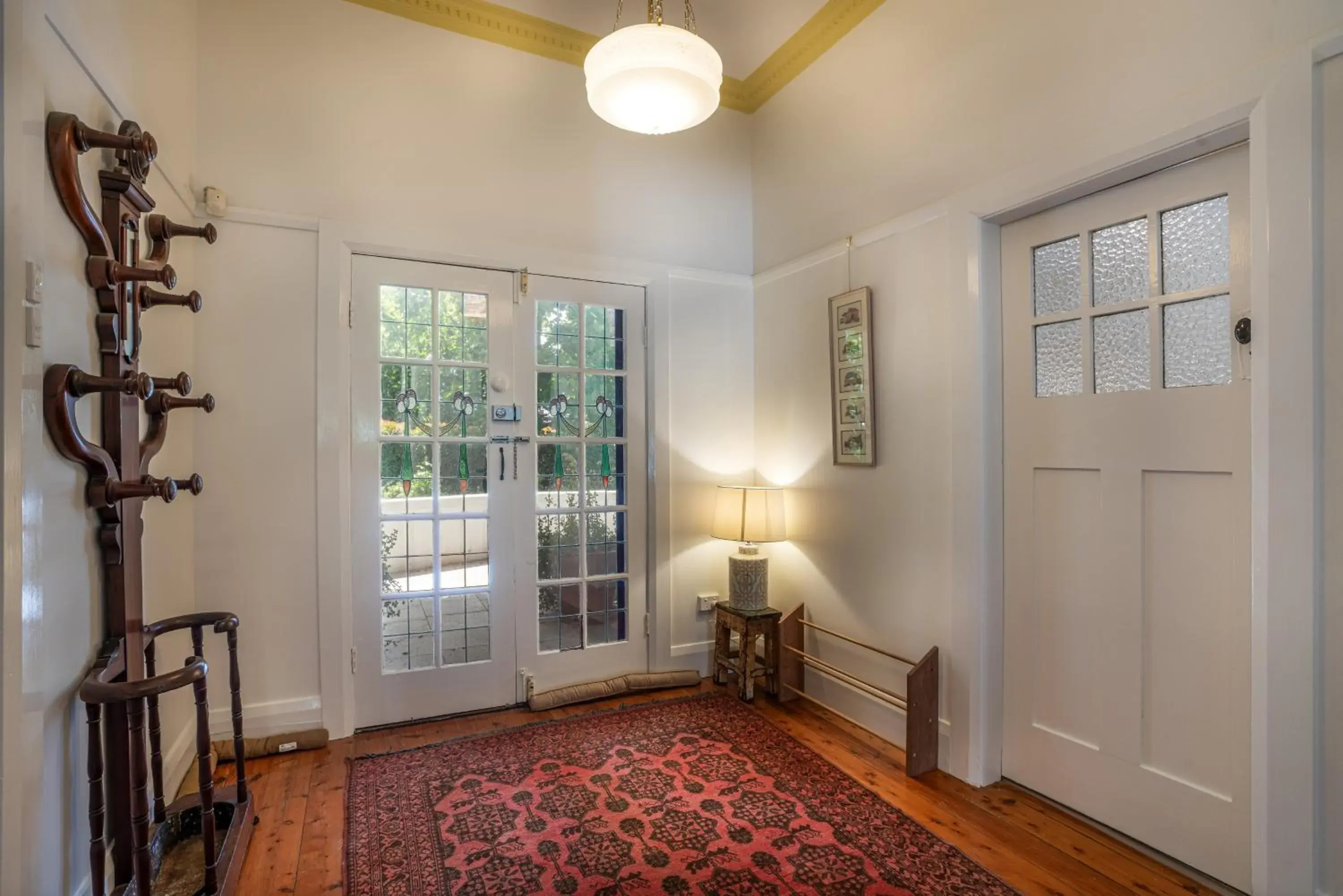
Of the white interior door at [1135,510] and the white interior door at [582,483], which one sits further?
the white interior door at [582,483]

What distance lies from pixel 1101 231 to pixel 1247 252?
1.42 ft

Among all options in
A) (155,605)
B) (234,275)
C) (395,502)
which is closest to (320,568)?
(395,502)

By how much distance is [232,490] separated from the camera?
2.55m

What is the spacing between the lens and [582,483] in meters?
3.23

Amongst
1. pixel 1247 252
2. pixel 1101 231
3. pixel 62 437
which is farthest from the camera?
pixel 1101 231

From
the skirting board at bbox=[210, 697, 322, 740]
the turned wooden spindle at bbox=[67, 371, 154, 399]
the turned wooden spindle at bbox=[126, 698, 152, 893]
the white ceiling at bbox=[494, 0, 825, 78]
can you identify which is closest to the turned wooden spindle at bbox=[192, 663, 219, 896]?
the turned wooden spindle at bbox=[126, 698, 152, 893]

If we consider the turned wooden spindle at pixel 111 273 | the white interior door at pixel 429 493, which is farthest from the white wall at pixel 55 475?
the white interior door at pixel 429 493

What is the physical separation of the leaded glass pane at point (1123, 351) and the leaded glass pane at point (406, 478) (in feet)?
8.61

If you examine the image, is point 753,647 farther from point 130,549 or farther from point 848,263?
point 130,549

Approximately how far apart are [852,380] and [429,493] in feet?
6.48

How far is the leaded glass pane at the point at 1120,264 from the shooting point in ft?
6.41

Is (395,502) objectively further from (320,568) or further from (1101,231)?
(1101,231)

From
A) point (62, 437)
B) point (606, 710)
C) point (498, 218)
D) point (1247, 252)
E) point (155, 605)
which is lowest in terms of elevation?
point (606, 710)

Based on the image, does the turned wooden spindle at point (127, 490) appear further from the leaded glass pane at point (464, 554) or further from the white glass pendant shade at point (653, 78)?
the white glass pendant shade at point (653, 78)
